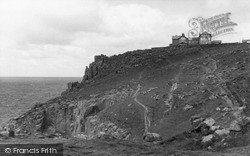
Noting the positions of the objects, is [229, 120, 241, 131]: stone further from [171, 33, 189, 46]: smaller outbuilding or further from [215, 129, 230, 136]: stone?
[171, 33, 189, 46]: smaller outbuilding

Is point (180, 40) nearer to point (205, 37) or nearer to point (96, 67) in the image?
point (205, 37)

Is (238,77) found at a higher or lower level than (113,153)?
higher

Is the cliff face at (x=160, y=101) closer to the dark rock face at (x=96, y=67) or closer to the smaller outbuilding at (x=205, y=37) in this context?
the dark rock face at (x=96, y=67)

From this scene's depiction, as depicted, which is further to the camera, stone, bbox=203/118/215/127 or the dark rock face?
the dark rock face

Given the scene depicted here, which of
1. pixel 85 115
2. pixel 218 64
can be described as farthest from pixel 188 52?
pixel 85 115

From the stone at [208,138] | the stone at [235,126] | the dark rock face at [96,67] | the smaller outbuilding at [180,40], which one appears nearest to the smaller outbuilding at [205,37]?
the smaller outbuilding at [180,40]

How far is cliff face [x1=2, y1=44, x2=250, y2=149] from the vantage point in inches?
1141

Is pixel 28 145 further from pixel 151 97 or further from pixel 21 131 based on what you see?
pixel 21 131

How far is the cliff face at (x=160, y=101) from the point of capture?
2897cm

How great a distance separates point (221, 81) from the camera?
3981cm

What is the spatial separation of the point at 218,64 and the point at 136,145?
27.9m

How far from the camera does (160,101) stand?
131ft

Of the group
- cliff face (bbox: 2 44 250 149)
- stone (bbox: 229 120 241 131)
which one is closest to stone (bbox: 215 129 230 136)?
cliff face (bbox: 2 44 250 149)

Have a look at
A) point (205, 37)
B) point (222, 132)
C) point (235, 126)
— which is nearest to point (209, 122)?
point (235, 126)
